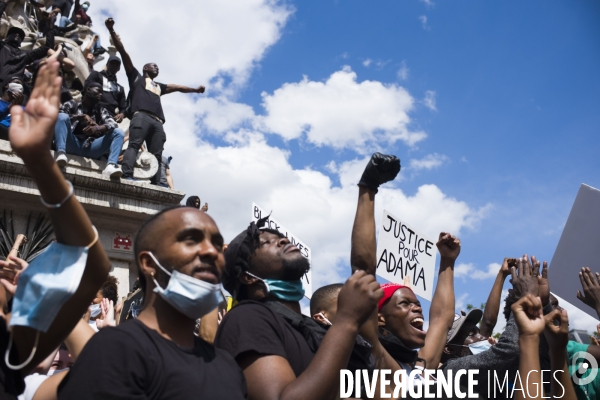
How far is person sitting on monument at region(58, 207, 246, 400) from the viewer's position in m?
2.13

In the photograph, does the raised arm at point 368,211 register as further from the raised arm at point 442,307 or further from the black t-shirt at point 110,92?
the black t-shirt at point 110,92

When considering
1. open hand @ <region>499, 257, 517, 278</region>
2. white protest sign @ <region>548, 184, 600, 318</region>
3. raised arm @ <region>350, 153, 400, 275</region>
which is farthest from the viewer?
white protest sign @ <region>548, 184, 600, 318</region>

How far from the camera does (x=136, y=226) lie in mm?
8758

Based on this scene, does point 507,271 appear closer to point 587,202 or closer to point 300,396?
point 587,202

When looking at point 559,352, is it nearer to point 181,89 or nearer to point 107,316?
point 107,316

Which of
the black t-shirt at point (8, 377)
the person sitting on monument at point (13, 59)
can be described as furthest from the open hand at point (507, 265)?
the person sitting on monument at point (13, 59)

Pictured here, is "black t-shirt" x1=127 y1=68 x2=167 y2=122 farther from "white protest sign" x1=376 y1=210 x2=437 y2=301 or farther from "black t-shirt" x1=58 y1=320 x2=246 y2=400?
"black t-shirt" x1=58 y1=320 x2=246 y2=400

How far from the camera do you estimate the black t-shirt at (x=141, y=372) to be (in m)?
2.10

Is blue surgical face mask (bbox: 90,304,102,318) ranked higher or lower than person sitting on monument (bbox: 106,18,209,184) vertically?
lower

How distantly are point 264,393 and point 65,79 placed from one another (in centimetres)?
1247

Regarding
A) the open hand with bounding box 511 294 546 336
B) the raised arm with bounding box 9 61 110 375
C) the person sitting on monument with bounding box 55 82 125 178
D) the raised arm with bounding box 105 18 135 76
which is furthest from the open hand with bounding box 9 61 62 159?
the raised arm with bounding box 105 18 135 76

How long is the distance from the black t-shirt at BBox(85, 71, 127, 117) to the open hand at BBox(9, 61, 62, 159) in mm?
8409

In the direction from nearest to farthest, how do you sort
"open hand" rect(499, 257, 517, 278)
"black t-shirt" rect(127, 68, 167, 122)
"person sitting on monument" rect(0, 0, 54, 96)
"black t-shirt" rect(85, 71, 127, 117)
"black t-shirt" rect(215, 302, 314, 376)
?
1. "black t-shirt" rect(215, 302, 314, 376)
2. "open hand" rect(499, 257, 517, 278)
3. "black t-shirt" rect(127, 68, 167, 122)
4. "person sitting on monument" rect(0, 0, 54, 96)
5. "black t-shirt" rect(85, 71, 127, 117)

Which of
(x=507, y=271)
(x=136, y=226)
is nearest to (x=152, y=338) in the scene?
(x=507, y=271)
